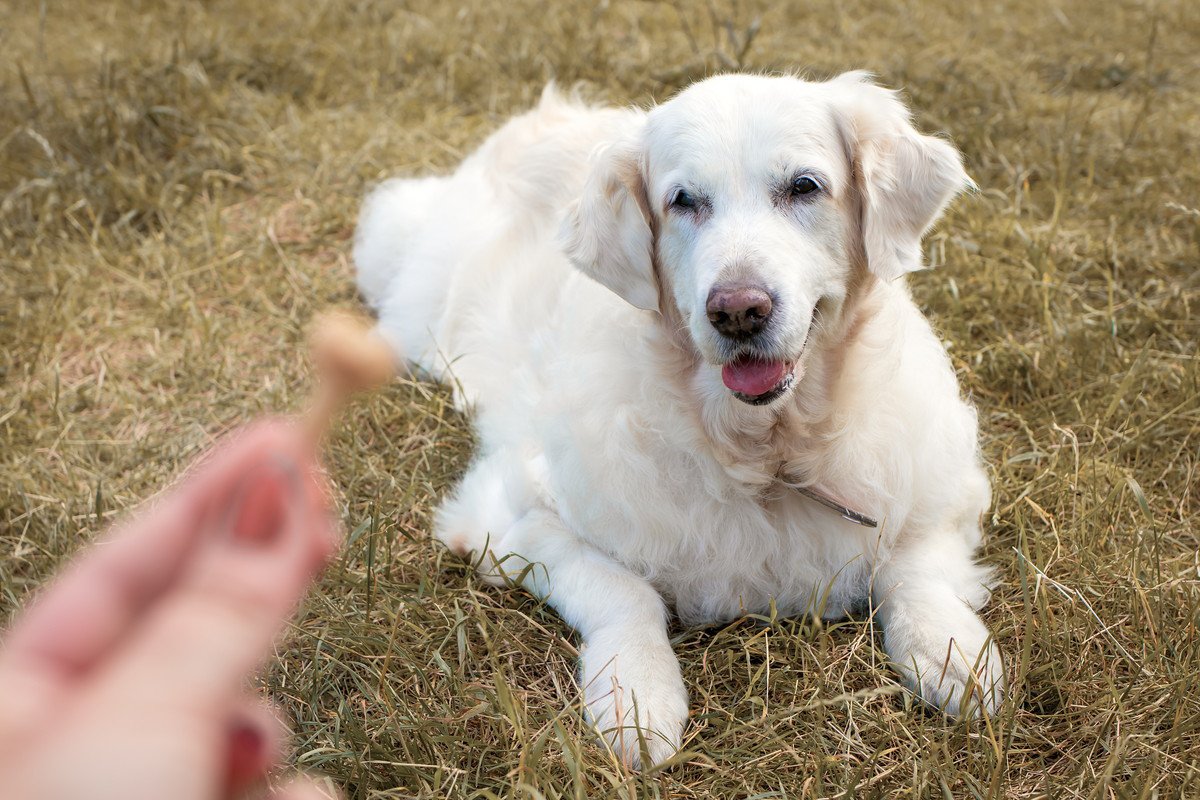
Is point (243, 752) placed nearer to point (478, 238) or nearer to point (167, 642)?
point (167, 642)

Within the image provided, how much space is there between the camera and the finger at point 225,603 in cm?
44

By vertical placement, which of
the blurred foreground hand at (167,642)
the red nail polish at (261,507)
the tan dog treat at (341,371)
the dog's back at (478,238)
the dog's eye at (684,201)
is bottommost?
the dog's back at (478,238)

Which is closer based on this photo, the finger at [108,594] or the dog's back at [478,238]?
the finger at [108,594]

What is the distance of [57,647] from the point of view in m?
0.46

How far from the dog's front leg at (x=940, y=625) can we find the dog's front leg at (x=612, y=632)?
0.50 meters

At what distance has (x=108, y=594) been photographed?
1.54 feet

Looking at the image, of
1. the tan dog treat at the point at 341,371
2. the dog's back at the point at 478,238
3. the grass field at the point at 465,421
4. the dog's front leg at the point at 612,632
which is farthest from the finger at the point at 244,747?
the dog's back at the point at 478,238

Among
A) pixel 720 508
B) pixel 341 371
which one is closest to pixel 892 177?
pixel 720 508

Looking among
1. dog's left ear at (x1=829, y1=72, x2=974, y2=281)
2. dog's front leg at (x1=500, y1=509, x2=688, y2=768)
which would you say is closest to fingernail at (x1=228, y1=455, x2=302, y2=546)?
Answer: dog's front leg at (x1=500, y1=509, x2=688, y2=768)

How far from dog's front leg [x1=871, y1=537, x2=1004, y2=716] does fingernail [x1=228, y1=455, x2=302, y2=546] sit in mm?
1797

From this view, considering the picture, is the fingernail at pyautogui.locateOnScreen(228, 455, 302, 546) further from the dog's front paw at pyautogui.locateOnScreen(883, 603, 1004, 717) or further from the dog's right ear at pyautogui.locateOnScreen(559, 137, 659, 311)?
the dog's right ear at pyautogui.locateOnScreen(559, 137, 659, 311)

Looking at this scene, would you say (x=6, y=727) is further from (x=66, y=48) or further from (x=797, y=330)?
(x=66, y=48)

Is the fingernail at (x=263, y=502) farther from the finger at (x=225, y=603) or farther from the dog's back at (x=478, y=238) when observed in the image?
the dog's back at (x=478, y=238)

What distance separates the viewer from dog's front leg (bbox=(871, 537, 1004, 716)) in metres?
2.14
